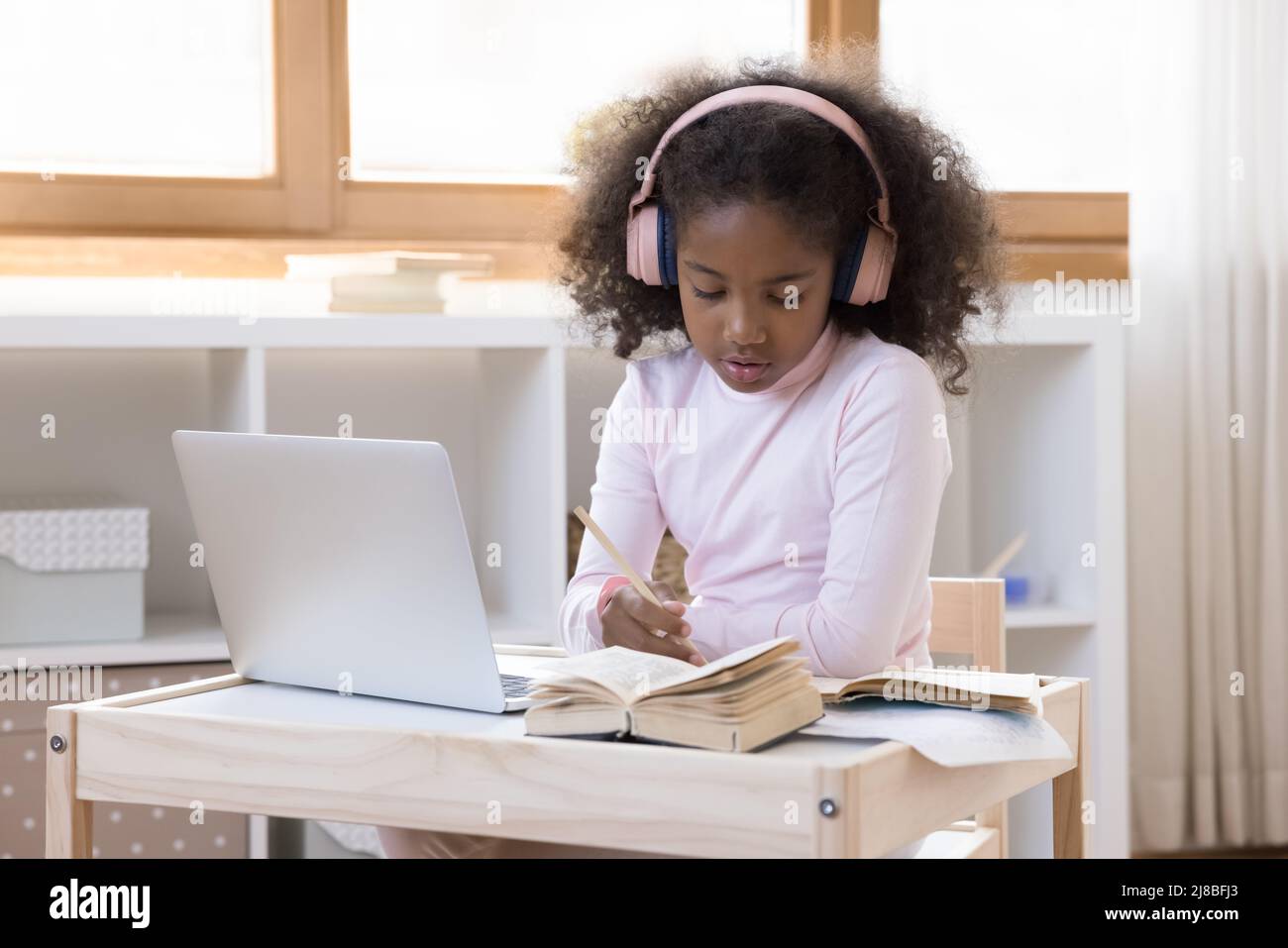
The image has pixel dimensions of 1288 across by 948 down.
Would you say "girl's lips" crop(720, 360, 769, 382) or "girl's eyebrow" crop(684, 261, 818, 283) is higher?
"girl's eyebrow" crop(684, 261, 818, 283)

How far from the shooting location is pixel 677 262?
1320 millimetres

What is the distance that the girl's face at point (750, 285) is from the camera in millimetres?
1210

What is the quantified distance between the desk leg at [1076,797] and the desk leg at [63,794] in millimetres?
679

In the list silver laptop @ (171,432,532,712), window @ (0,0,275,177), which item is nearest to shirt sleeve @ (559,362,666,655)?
silver laptop @ (171,432,532,712)

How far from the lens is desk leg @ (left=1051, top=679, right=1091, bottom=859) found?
1.09m

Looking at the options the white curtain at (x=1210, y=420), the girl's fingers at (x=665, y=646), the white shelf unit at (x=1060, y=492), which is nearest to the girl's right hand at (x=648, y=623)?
the girl's fingers at (x=665, y=646)

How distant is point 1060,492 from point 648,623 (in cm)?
131

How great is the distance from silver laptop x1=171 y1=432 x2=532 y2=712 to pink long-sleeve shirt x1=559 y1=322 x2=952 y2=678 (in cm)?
28

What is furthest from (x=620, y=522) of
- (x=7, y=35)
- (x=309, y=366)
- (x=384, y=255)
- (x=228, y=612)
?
(x=7, y=35)

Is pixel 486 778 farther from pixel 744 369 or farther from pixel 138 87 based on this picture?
pixel 138 87

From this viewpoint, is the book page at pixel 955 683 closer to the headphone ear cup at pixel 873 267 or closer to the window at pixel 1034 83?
the headphone ear cup at pixel 873 267

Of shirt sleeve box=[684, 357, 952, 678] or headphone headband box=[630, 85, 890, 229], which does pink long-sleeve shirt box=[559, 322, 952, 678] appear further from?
headphone headband box=[630, 85, 890, 229]

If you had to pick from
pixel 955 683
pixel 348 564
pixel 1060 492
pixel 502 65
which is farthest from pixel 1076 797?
pixel 502 65

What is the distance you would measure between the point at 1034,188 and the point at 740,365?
4.93 feet
